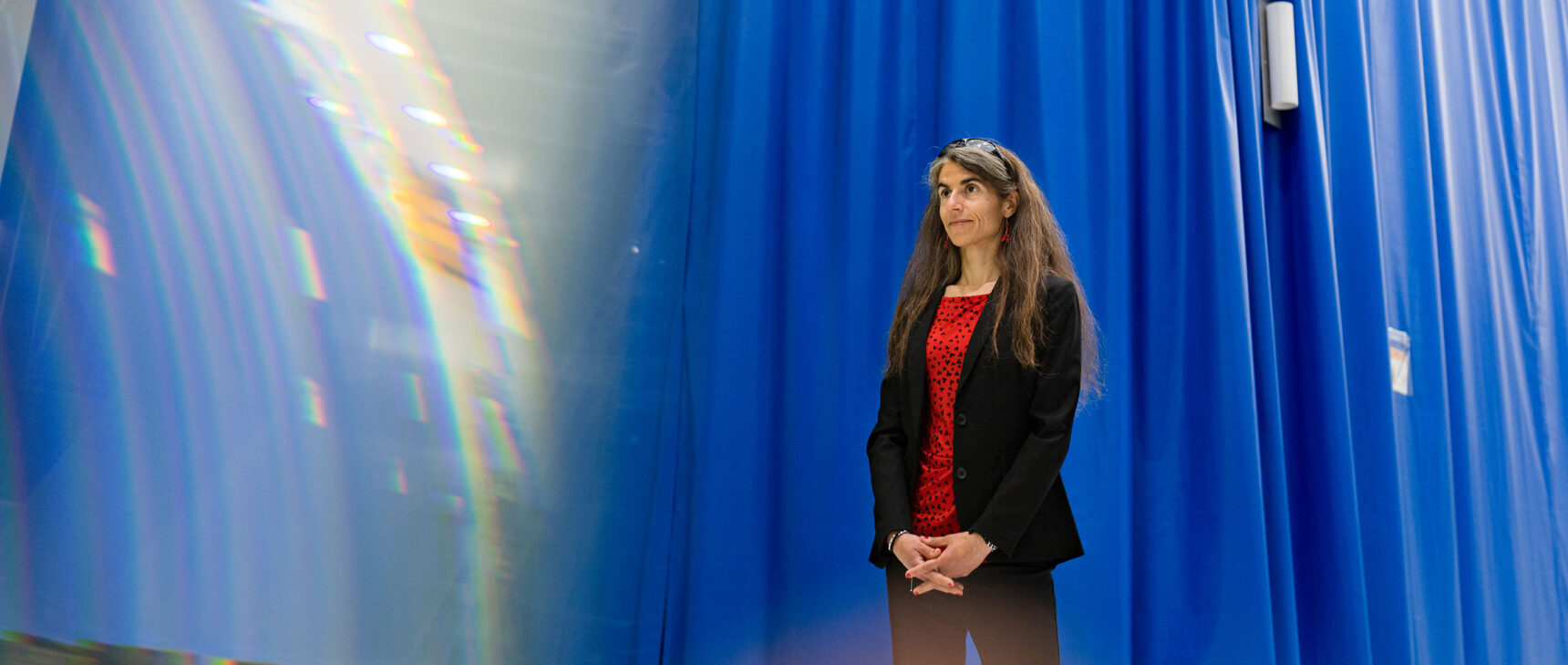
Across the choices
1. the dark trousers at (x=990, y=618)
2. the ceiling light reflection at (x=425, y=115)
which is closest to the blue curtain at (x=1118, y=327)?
the ceiling light reflection at (x=425, y=115)

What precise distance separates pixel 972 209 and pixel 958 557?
50 cm

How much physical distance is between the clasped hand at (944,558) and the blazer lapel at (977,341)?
206 millimetres

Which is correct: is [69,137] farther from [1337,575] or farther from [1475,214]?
[1475,214]

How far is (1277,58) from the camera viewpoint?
2295 mm

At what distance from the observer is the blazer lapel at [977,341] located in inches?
53.2

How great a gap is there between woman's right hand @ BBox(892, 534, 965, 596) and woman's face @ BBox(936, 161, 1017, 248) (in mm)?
447

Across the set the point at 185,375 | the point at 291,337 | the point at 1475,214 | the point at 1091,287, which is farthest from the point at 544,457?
the point at 1475,214

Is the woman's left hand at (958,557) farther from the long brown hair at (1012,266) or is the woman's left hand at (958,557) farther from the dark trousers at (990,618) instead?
the long brown hair at (1012,266)

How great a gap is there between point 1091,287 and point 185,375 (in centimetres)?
175

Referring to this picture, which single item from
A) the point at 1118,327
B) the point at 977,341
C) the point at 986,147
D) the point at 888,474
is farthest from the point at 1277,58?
the point at 888,474

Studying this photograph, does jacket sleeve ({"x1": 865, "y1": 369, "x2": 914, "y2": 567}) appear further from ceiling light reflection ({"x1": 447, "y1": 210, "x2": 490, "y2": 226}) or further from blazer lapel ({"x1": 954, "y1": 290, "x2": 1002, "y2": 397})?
ceiling light reflection ({"x1": 447, "y1": 210, "x2": 490, "y2": 226})

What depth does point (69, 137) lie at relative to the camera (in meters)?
1.76

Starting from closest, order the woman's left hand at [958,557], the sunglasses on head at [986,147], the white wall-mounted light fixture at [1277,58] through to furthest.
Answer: the woman's left hand at [958,557], the sunglasses on head at [986,147], the white wall-mounted light fixture at [1277,58]

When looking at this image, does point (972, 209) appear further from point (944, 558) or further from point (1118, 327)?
point (1118, 327)
